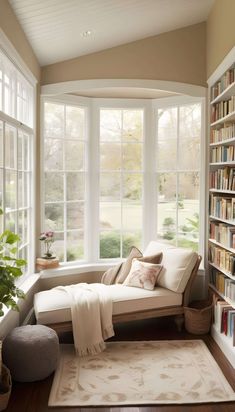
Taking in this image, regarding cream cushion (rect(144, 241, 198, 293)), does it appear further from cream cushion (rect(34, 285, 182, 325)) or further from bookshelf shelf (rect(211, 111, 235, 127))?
bookshelf shelf (rect(211, 111, 235, 127))

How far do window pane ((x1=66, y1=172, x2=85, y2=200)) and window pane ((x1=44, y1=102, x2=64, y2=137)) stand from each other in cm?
55

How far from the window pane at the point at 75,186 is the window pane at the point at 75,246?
0.47m

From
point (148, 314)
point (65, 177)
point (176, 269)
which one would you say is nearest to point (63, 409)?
point (148, 314)

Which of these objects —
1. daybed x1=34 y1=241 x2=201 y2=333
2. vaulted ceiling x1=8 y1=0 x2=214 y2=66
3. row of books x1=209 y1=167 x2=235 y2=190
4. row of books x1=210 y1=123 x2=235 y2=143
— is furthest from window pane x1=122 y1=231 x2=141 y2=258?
vaulted ceiling x1=8 y1=0 x2=214 y2=66

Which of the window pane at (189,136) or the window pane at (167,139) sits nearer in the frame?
the window pane at (189,136)

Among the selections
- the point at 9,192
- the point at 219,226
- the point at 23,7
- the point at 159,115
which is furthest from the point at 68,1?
the point at 219,226

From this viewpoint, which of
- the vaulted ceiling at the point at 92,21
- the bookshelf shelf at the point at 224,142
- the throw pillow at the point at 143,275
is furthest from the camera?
the throw pillow at the point at 143,275

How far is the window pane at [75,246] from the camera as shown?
5.12 m

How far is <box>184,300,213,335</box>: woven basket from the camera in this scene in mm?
4211

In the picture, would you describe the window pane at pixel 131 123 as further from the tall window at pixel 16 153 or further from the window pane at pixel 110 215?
the tall window at pixel 16 153

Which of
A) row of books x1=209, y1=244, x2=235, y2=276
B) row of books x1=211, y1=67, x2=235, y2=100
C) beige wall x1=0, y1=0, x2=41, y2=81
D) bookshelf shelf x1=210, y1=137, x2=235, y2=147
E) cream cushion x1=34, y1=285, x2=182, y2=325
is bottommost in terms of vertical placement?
cream cushion x1=34, y1=285, x2=182, y2=325

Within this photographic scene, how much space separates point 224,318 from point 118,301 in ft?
3.51

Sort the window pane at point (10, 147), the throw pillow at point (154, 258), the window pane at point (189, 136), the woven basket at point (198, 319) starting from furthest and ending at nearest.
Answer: the window pane at point (189, 136), the throw pillow at point (154, 258), the woven basket at point (198, 319), the window pane at point (10, 147)

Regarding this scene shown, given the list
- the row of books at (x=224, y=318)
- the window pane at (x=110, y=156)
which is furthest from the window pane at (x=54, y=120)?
the row of books at (x=224, y=318)
